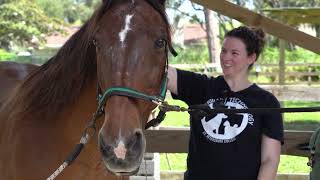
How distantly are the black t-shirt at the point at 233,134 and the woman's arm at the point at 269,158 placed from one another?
0.03 m

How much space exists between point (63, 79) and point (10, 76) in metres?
1.32

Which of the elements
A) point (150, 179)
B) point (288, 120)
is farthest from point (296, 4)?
point (150, 179)

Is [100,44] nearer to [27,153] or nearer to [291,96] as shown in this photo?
[27,153]

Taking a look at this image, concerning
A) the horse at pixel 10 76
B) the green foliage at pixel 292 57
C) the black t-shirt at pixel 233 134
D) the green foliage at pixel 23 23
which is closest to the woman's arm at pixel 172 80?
the black t-shirt at pixel 233 134

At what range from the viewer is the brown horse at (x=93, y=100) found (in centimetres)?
204

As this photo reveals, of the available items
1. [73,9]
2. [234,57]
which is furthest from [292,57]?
[73,9]

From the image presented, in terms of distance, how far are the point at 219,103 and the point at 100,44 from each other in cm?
88

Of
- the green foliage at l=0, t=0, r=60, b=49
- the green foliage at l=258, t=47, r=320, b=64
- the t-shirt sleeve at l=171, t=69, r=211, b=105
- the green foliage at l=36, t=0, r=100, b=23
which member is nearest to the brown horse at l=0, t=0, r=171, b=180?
the t-shirt sleeve at l=171, t=69, r=211, b=105

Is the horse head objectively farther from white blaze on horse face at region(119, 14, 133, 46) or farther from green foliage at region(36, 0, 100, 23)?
green foliage at region(36, 0, 100, 23)

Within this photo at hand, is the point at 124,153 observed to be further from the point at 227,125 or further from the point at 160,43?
the point at 227,125

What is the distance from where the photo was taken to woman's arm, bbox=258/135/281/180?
8.75ft

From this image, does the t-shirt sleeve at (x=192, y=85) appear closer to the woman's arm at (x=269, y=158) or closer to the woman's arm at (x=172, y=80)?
the woman's arm at (x=172, y=80)

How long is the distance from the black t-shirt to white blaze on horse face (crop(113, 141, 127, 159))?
783 millimetres

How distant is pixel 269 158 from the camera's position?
2.69 meters
